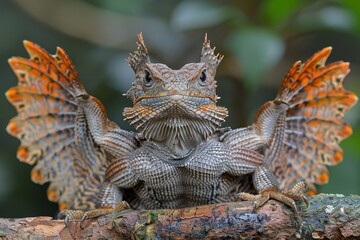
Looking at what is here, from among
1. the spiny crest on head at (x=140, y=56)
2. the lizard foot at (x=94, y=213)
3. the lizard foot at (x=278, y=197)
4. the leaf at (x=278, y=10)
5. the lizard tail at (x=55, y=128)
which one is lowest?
the lizard foot at (x=94, y=213)

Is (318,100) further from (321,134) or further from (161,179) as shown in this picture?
(161,179)

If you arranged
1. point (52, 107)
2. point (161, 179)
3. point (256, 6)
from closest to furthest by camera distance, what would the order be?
point (161, 179), point (52, 107), point (256, 6)

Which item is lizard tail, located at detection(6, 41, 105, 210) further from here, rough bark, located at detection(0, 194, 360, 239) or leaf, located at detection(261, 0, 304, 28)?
leaf, located at detection(261, 0, 304, 28)

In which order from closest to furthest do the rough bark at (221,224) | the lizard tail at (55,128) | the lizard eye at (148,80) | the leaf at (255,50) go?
the rough bark at (221,224) → the lizard eye at (148,80) → the lizard tail at (55,128) → the leaf at (255,50)

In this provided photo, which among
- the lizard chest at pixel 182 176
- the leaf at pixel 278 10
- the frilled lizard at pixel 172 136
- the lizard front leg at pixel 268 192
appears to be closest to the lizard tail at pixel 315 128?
the frilled lizard at pixel 172 136

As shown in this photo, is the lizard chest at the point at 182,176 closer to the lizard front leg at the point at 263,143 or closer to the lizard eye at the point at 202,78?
the lizard front leg at the point at 263,143

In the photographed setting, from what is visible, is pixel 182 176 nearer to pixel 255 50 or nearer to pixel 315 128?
pixel 315 128

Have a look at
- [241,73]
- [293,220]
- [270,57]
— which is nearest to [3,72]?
[241,73]

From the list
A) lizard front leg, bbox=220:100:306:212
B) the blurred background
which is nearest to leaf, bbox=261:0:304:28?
the blurred background
